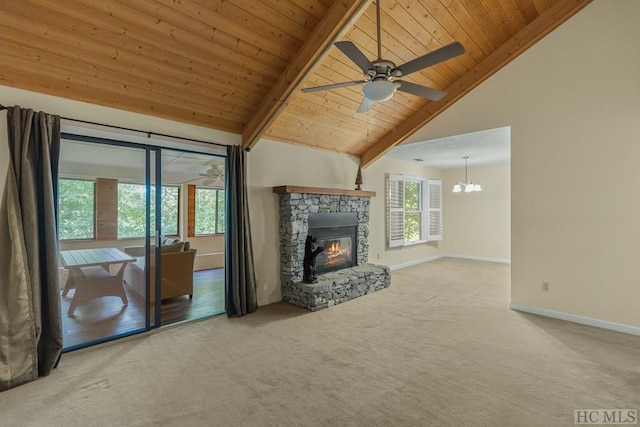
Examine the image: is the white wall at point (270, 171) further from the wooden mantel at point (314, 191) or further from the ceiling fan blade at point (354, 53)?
the ceiling fan blade at point (354, 53)

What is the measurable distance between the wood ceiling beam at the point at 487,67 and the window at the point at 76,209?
15.2 ft

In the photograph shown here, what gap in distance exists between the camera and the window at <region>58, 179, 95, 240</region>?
3.01 meters

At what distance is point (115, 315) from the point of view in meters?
3.43

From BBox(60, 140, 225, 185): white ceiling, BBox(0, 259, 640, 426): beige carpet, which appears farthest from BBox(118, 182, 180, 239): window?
BBox(0, 259, 640, 426): beige carpet

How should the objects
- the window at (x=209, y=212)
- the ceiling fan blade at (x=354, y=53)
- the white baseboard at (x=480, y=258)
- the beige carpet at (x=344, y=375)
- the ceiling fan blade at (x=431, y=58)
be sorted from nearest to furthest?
the beige carpet at (x=344, y=375)
the ceiling fan blade at (x=354, y=53)
the ceiling fan blade at (x=431, y=58)
the window at (x=209, y=212)
the white baseboard at (x=480, y=258)

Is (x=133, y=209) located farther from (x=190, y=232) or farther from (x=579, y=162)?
(x=579, y=162)

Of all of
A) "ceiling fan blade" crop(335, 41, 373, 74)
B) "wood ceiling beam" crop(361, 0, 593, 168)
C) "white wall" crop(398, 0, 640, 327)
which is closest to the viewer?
"ceiling fan blade" crop(335, 41, 373, 74)

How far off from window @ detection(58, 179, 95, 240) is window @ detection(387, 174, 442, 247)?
17.8 ft

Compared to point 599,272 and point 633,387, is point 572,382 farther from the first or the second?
point 599,272

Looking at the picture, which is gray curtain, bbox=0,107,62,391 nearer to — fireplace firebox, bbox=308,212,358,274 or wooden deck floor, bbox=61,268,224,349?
wooden deck floor, bbox=61,268,224,349

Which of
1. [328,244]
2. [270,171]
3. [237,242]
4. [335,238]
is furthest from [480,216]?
[237,242]

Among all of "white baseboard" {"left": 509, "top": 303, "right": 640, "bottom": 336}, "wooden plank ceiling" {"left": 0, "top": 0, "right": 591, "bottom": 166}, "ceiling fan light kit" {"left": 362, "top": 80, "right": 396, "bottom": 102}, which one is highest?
"wooden plank ceiling" {"left": 0, "top": 0, "right": 591, "bottom": 166}

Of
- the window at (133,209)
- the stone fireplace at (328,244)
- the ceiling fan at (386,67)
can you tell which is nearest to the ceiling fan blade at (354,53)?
the ceiling fan at (386,67)

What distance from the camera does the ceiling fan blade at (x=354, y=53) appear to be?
7.63ft
